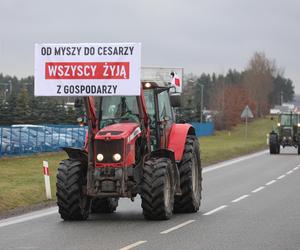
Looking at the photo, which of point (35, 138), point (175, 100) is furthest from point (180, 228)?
point (35, 138)

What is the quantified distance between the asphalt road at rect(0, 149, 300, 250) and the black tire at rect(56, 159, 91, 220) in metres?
0.27

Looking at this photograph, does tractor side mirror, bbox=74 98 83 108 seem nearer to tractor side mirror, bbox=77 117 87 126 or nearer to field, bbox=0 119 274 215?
tractor side mirror, bbox=77 117 87 126

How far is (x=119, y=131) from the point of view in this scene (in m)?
14.2

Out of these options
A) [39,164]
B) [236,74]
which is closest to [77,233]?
[39,164]

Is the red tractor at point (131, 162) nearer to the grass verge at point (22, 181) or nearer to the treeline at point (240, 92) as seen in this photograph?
the grass verge at point (22, 181)

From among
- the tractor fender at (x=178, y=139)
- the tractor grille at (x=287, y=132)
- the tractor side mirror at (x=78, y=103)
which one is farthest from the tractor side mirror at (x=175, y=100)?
the tractor grille at (x=287, y=132)

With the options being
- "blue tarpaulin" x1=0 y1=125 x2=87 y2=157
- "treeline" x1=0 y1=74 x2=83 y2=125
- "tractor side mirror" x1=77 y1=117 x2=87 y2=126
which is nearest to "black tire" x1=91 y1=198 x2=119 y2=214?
"tractor side mirror" x1=77 y1=117 x2=87 y2=126

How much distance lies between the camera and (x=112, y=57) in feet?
47.1

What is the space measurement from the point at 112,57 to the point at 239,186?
10570mm

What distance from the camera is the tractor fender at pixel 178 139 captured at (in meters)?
15.8

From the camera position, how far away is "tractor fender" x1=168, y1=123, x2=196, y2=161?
15.8m

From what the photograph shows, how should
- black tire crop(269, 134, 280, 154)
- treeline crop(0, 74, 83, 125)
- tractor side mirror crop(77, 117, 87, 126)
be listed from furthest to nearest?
treeline crop(0, 74, 83, 125) < black tire crop(269, 134, 280, 154) < tractor side mirror crop(77, 117, 87, 126)

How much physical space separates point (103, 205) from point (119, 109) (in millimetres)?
2105

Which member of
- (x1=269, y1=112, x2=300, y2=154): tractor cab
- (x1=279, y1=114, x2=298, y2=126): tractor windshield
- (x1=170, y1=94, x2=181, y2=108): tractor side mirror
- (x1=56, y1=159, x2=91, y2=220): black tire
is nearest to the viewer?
(x1=56, y1=159, x2=91, y2=220): black tire
